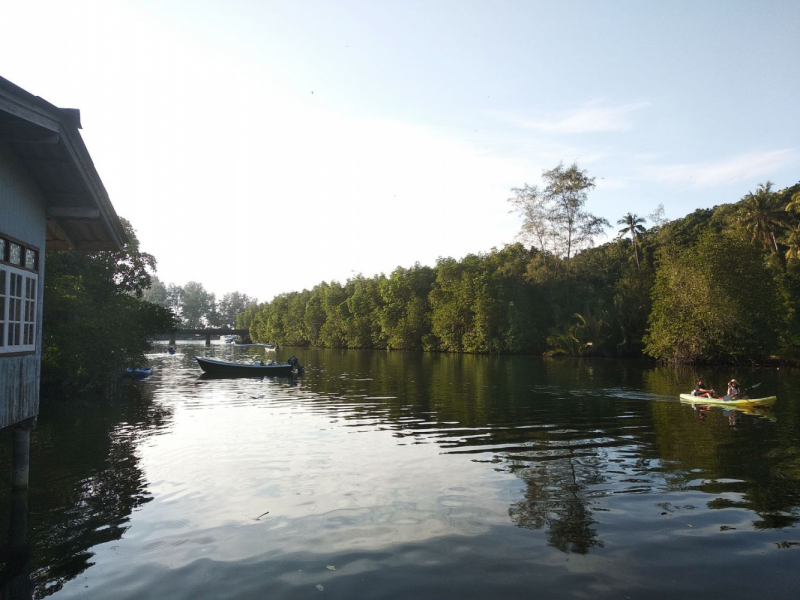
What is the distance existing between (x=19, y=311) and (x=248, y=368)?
34877 mm

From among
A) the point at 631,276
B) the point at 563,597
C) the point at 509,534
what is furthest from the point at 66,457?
the point at 631,276

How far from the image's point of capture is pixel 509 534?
940cm

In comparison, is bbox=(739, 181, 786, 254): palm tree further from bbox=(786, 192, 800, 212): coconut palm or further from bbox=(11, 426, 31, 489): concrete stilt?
bbox=(11, 426, 31, 489): concrete stilt

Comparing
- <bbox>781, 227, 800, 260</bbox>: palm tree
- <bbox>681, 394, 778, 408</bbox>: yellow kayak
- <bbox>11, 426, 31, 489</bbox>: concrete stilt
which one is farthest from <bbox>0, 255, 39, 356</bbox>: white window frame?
<bbox>781, 227, 800, 260</bbox>: palm tree

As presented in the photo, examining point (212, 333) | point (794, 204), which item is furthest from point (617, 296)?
point (212, 333)

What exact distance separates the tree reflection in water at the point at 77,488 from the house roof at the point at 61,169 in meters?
5.79

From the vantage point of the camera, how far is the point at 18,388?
405 inches

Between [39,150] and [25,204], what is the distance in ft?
3.67

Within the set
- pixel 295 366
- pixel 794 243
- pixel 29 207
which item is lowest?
pixel 295 366

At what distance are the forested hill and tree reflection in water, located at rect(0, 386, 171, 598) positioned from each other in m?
45.3

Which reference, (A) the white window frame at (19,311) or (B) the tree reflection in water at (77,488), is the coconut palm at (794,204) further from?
(A) the white window frame at (19,311)

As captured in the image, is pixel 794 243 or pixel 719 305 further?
pixel 794 243

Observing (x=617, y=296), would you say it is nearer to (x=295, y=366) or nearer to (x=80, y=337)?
(x=295, y=366)

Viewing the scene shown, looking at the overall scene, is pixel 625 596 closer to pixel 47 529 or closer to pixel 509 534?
pixel 509 534
